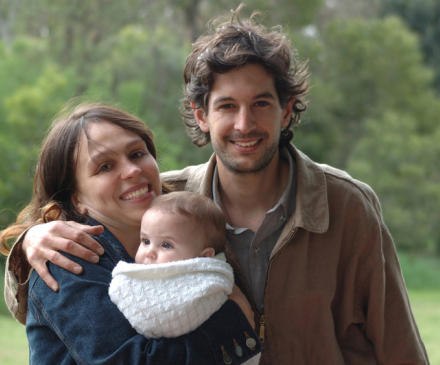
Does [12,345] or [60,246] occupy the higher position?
[60,246]

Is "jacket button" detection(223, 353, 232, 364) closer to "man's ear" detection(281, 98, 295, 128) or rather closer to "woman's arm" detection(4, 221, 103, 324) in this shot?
"woman's arm" detection(4, 221, 103, 324)

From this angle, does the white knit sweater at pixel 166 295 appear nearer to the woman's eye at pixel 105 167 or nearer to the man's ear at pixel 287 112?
the woman's eye at pixel 105 167

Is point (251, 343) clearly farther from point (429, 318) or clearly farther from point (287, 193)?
point (429, 318)

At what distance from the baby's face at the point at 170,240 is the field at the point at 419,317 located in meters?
4.59

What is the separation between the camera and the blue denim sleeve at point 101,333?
1.46 meters

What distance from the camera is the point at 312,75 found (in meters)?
11.4

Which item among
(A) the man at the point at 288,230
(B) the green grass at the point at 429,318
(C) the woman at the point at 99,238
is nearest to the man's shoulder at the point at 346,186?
(A) the man at the point at 288,230

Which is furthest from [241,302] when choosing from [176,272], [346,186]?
[346,186]

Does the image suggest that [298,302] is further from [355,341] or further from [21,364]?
[21,364]

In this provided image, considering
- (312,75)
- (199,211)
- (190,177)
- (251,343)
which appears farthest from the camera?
(312,75)

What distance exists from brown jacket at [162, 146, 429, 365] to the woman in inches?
16.9

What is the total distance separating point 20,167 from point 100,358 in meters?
6.32

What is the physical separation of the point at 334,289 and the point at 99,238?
33.5 inches

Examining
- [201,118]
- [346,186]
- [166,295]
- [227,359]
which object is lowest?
[227,359]
